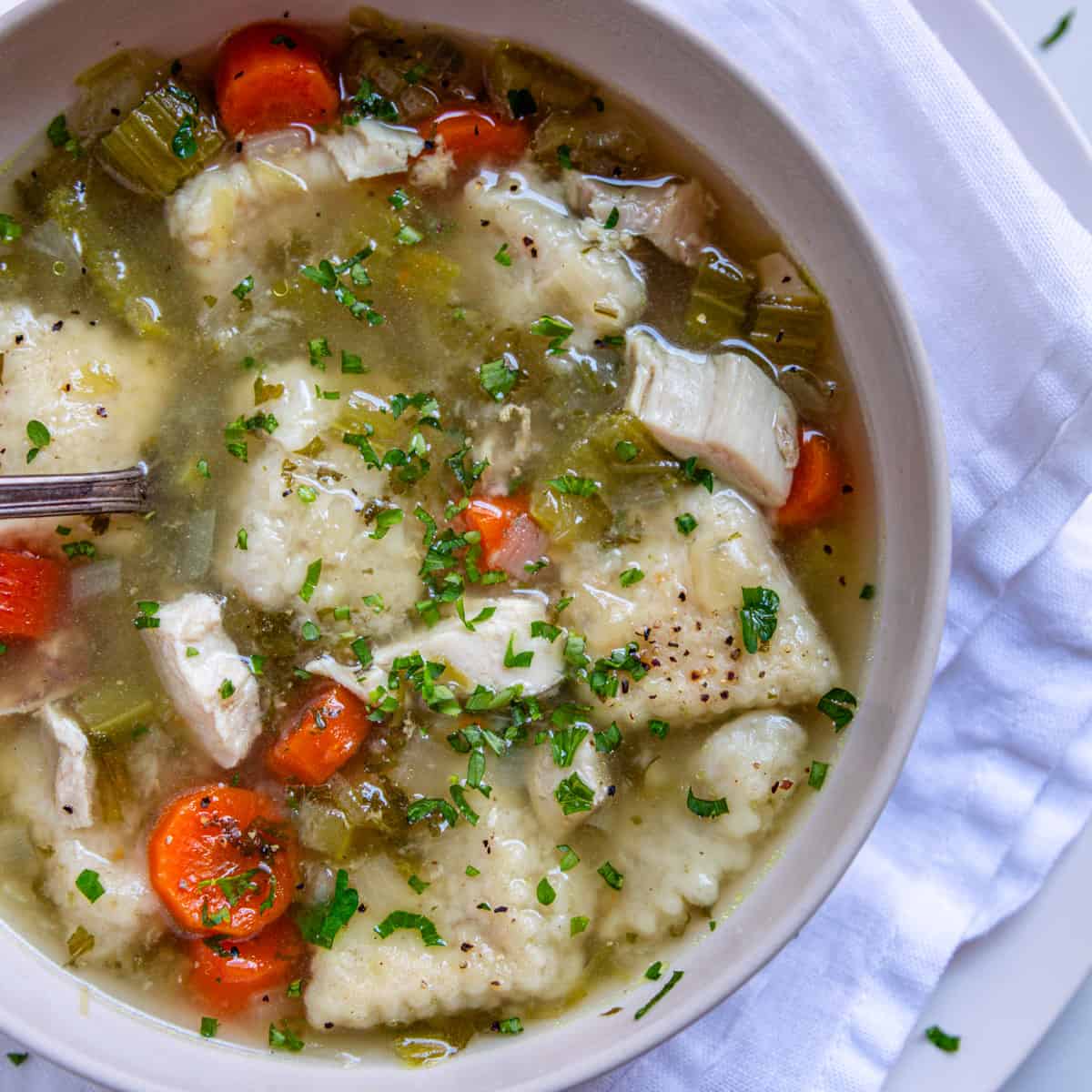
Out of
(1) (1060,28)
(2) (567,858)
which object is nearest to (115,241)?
(2) (567,858)

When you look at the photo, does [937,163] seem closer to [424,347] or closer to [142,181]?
[424,347]

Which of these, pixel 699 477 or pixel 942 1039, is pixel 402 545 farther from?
pixel 942 1039

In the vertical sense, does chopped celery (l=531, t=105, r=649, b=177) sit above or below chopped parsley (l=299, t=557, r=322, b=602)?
above

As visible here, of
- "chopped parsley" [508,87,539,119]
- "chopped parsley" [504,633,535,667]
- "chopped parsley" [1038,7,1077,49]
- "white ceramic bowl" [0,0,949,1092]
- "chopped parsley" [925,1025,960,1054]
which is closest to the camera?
"white ceramic bowl" [0,0,949,1092]

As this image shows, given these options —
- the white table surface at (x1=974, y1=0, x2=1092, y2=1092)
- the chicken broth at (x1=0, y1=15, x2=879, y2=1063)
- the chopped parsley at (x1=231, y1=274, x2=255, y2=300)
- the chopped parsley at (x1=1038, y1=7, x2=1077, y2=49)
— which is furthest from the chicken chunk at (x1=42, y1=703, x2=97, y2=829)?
the chopped parsley at (x1=1038, y1=7, x2=1077, y2=49)

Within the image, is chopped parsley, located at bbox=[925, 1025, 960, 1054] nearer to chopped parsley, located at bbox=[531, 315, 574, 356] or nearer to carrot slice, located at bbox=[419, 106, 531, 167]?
chopped parsley, located at bbox=[531, 315, 574, 356]

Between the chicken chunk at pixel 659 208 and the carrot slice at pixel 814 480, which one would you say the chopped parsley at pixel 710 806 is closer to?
the carrot slice at pixel 814 480

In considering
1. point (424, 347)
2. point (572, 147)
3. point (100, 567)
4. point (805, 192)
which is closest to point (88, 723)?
point (100, 567)
